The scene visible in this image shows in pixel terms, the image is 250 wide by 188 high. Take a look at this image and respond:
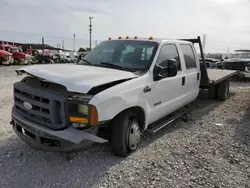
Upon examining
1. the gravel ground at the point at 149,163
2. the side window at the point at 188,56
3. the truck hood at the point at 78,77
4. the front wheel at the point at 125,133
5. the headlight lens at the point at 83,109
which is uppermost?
the side window at the point at 188,56

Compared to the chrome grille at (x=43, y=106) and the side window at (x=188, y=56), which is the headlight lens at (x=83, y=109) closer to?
the chrome grille at (x=43, y=106)

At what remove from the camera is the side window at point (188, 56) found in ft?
17.6

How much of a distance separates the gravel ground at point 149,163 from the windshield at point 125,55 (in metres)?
1.39

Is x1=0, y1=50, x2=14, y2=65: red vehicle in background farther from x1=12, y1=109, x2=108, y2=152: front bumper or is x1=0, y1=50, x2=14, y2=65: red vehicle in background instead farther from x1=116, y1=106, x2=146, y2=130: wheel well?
x1=116, y1=106, x2=146, y2=130: wheel well

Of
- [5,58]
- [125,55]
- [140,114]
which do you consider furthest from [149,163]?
[5,58]

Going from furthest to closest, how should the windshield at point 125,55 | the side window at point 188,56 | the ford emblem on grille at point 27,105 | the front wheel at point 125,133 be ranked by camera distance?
the side window at point 188,56 < the windshield at point 125,55 < the front wheel at point 125,133 < the ford emblem on grille at point 27,105

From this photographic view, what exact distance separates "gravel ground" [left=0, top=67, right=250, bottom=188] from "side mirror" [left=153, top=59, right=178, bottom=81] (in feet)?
3.98

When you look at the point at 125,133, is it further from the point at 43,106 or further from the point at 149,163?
the point at 43,106

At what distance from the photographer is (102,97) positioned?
10.1 ft

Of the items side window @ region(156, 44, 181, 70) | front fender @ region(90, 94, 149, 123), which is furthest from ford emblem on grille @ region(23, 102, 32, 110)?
side window @ region(156, 44, 181, 70)

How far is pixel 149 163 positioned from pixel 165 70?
160cm

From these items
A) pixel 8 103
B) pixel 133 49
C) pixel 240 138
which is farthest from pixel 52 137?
pixel 8 103

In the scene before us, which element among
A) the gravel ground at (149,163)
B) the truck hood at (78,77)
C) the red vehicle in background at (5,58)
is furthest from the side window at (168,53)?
the red vehicle in background at (5,58)

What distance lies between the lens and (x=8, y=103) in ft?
22.7
